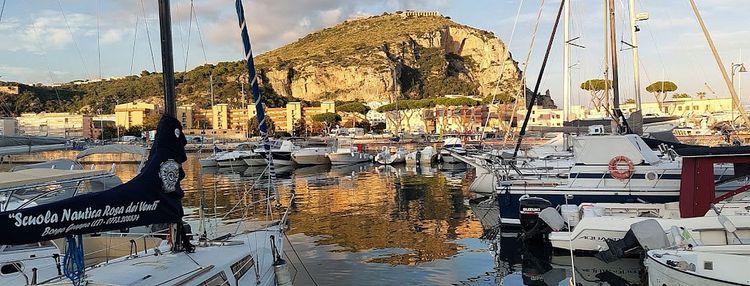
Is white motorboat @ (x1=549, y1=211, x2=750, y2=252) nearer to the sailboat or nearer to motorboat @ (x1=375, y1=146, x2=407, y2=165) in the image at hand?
the sailboat

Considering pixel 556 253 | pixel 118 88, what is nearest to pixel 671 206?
pixel 556 253

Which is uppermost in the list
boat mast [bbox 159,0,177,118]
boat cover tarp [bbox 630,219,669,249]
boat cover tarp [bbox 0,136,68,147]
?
boat mast [bbox 159,0,177,118]

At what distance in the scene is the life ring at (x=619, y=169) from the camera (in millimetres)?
19156

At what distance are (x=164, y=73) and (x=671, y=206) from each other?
14.6 metres

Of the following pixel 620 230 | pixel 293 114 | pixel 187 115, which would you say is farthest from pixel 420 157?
pixel 293 114

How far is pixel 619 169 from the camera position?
63.1ft

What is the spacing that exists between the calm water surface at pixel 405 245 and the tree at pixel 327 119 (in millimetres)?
124418

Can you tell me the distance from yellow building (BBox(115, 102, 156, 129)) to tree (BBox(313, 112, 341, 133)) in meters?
41.3

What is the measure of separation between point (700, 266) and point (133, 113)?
147905mm

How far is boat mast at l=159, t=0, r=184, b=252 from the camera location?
928 centimetres

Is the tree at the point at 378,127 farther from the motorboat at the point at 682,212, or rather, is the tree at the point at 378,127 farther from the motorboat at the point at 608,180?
the motorboat at the point at 682,212

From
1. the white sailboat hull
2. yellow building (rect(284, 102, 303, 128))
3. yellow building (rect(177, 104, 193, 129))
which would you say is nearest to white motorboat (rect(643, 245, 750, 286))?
the white sailboat hull

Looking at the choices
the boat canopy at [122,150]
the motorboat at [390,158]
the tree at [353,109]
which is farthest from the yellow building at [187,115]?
the boat canopy at [122,150]

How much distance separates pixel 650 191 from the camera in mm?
18781
